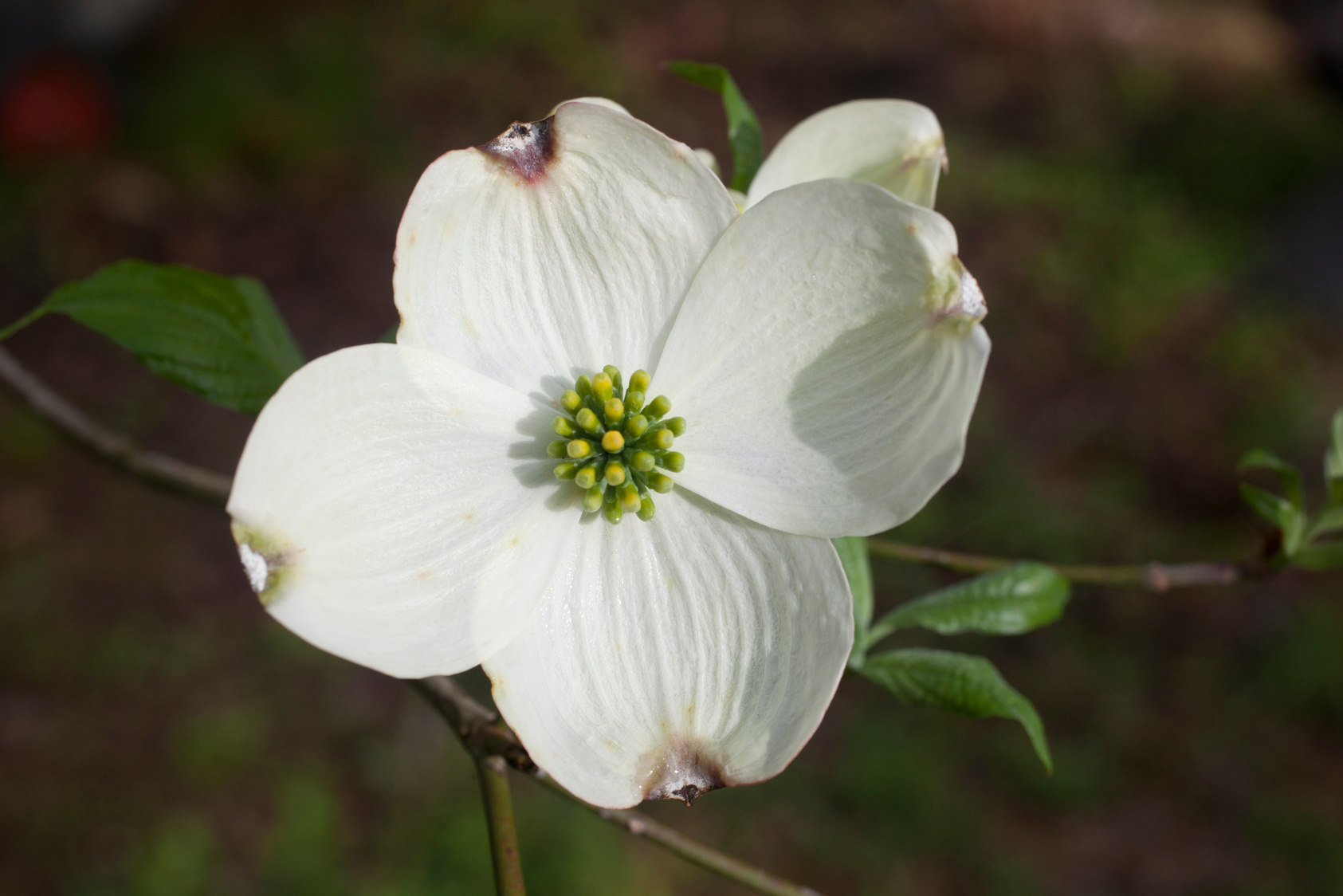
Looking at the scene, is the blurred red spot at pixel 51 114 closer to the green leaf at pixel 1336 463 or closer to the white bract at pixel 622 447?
the white bract at pixel 622 447

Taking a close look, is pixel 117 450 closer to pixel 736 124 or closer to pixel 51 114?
pixel 736 124

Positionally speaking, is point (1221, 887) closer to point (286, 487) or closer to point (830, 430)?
point (830, 430)

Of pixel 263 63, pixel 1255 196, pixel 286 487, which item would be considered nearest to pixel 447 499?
pixel 286 487

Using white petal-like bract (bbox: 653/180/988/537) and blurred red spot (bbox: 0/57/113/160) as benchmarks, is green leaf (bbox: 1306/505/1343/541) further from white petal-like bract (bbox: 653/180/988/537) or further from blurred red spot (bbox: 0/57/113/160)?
blurred red spot (bbox: 0/57/113/160)

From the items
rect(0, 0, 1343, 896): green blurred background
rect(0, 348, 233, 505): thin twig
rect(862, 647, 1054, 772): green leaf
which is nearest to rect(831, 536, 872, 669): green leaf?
rect(862, 647, 1054, 772): green leaf

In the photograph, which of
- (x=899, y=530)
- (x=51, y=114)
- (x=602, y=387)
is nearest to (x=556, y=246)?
(x=602, y=387)

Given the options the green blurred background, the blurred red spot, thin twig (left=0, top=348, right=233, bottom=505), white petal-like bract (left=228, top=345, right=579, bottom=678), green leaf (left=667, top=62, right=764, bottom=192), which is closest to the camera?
white petal-like bract (left=228, top=345, right=579, bottom=678)

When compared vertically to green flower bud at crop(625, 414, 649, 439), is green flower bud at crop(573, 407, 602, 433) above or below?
above
